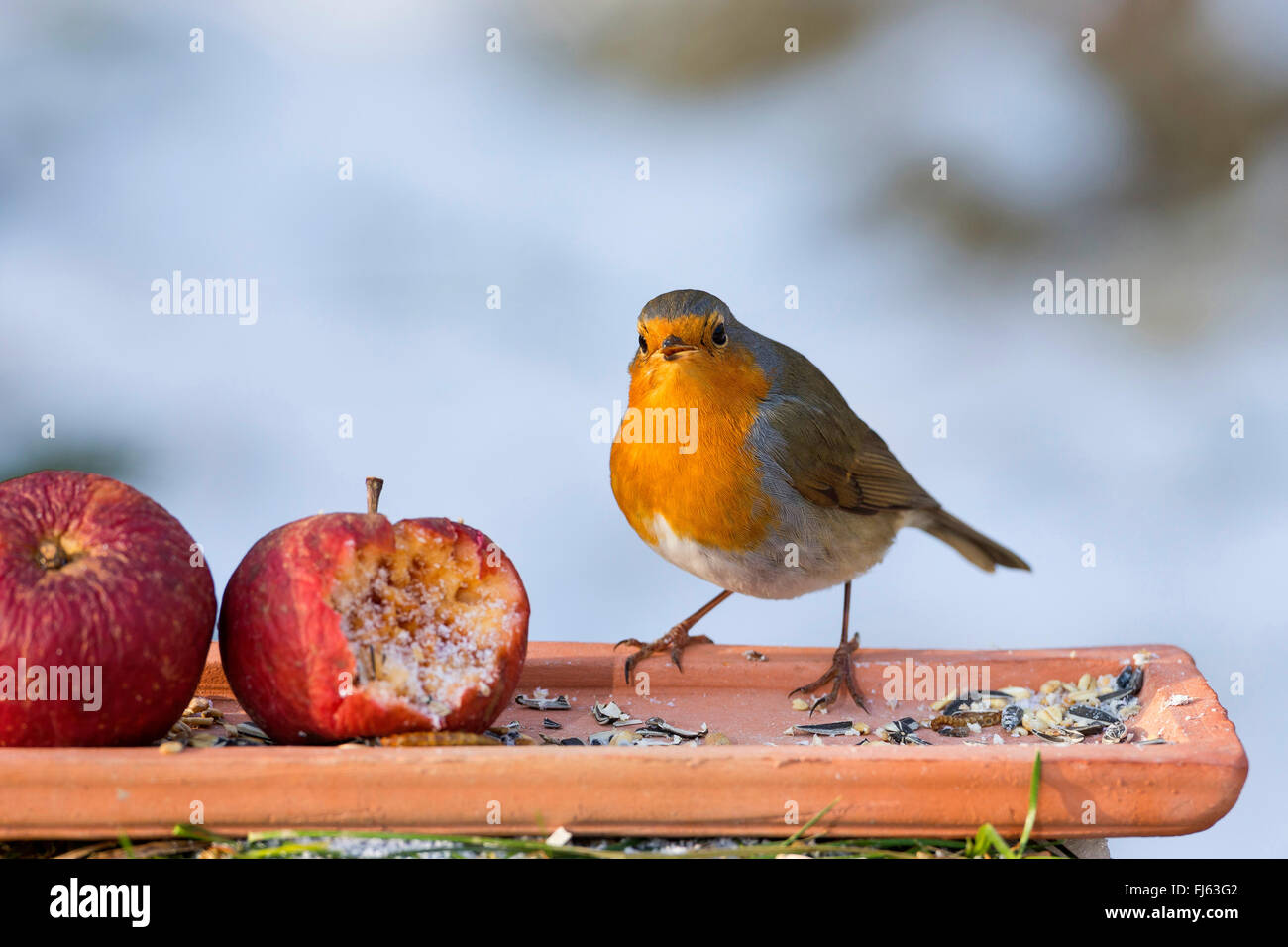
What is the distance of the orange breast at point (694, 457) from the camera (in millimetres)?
2367

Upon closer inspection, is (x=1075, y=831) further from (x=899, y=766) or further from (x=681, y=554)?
(x=681, y=554)

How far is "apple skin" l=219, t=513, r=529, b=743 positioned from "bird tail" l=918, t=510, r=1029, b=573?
149cm

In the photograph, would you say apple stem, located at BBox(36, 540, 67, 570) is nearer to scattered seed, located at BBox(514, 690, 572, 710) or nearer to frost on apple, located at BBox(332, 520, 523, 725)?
frost on apple, located at BBox(332, 520, 523, 725)

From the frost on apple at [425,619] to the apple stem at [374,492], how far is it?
5cm

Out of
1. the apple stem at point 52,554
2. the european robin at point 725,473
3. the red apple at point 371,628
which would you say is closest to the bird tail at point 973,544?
the european robin at point 725,473

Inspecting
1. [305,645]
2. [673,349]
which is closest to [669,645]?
[673,349]

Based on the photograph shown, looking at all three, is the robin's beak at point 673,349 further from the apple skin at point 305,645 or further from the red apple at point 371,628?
the apple skin at point 305,645

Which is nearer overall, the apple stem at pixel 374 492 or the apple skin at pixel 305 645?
the apple skin at pixel 305 645

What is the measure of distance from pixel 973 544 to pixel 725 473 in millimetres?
848

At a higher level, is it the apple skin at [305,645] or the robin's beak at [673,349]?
the robin's beak at [673,349]

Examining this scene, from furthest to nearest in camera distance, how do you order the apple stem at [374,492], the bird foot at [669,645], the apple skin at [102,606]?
the bird foot at [669,645]
the apple stem at [374,492]
the apple skin at [102,606]
